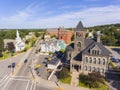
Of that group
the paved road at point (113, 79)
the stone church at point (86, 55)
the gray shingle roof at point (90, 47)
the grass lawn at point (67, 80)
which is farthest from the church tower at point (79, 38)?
the paved road at point (113, 79)

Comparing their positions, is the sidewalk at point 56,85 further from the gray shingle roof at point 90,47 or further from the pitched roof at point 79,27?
the pitched roof at point 79,27

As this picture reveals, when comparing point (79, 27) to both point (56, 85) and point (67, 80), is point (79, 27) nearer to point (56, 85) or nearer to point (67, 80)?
point (67, 80)

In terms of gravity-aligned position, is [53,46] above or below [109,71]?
above

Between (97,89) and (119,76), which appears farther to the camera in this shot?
(119,76)

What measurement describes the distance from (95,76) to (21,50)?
6321 centimetres

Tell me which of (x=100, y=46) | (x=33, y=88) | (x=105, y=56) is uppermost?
(x=100, y=46)

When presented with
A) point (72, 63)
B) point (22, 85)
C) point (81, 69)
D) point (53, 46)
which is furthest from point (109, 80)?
point (53, 46)

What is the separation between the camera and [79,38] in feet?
179

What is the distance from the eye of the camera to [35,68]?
197 feet

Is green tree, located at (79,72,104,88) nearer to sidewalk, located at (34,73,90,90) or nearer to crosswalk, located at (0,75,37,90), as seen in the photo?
sidewalk, located at (34,73,90,90)

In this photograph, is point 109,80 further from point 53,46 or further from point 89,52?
point 53,46

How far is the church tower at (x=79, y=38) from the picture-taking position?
54.4 m

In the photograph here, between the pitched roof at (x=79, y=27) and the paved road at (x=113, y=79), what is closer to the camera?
the paved road at (x=113, y=79)

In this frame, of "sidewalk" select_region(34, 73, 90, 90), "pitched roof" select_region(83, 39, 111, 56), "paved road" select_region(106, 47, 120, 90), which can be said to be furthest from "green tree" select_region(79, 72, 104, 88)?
"pitched roof" select_region(83, 39, 111, 56)
